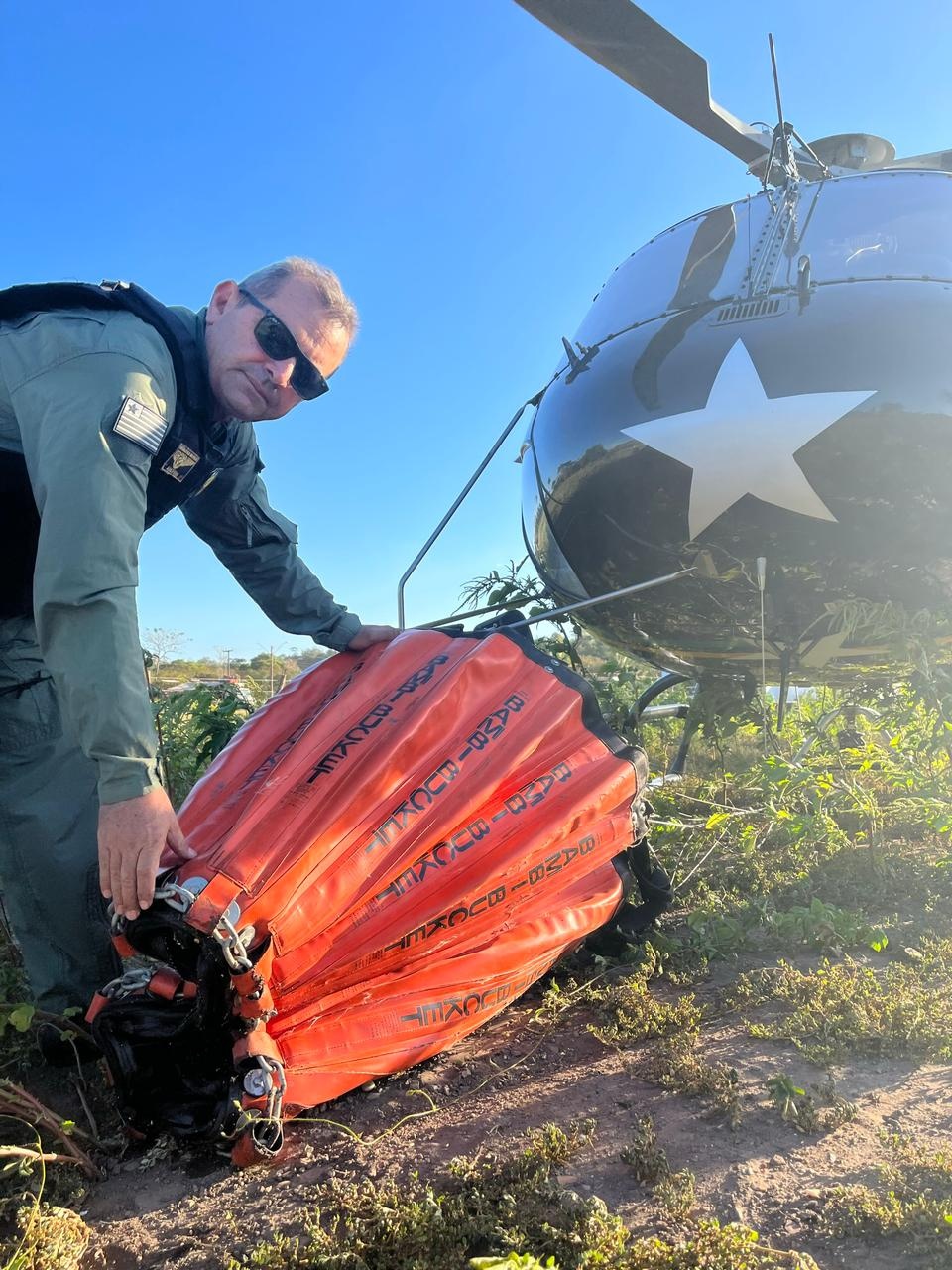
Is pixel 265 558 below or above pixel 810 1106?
above

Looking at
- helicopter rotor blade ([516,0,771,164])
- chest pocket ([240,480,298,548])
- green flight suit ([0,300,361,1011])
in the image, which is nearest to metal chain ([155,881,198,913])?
green flight suit ([0,300,361,1011])

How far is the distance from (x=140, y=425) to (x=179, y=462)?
597 mm

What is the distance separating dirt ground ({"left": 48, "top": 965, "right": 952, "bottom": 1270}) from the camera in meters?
1.61

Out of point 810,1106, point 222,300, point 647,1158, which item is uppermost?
point 222,300

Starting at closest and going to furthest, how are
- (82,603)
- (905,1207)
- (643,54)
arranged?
(905,1207), (82,603), (643,54)

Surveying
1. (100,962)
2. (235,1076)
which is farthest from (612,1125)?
(100,962)

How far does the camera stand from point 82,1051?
8.11 ft

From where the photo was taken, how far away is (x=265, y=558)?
3.48 m

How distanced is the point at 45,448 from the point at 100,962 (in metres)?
1.82

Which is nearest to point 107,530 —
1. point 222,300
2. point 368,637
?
point 222,300

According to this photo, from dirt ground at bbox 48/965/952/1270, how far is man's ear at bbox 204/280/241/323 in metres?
2.39

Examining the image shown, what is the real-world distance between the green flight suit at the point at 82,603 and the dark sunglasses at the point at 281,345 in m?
0.24

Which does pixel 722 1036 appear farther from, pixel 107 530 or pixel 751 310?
pixel 751 310

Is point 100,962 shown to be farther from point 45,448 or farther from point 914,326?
point 914,326
